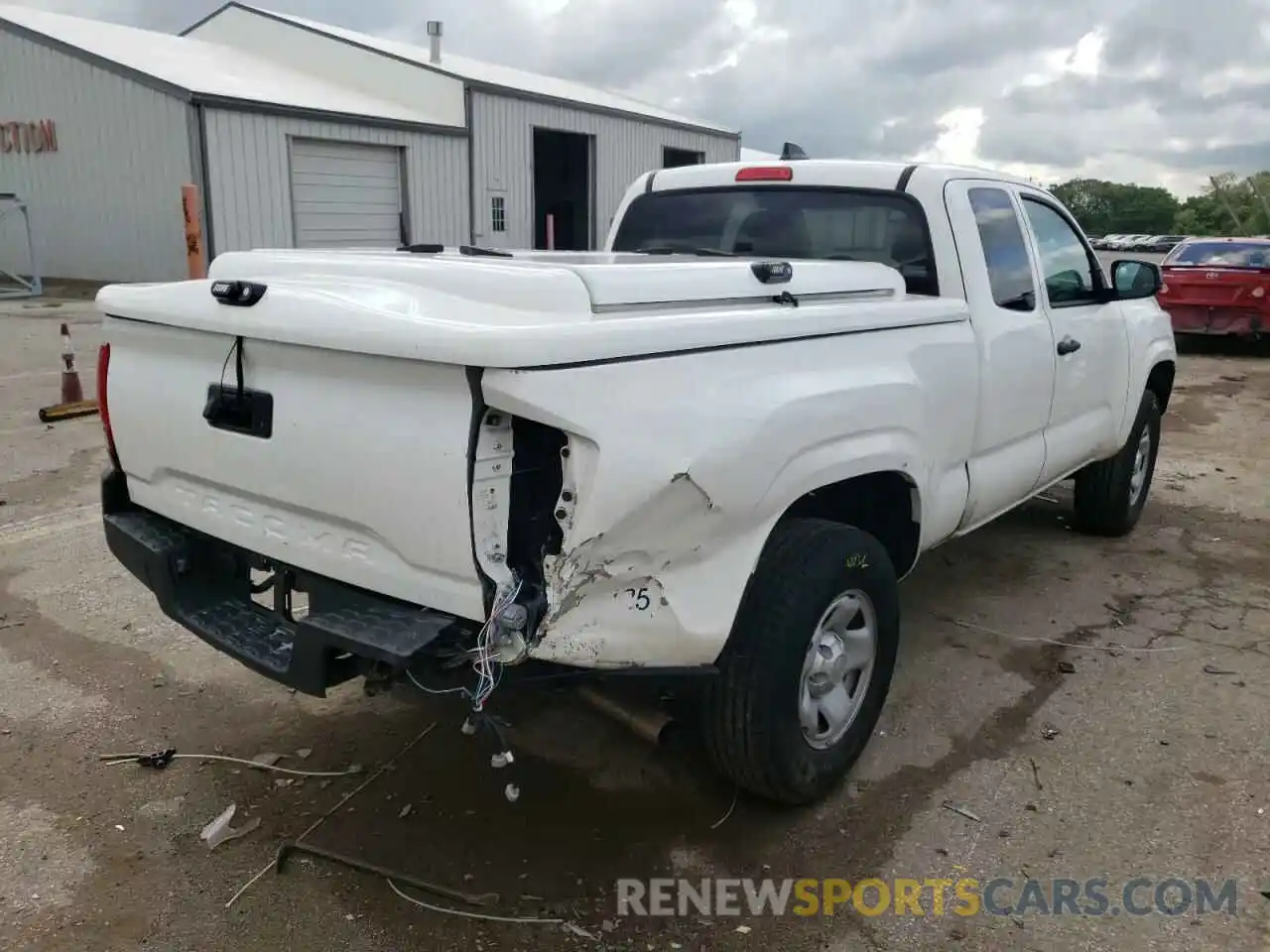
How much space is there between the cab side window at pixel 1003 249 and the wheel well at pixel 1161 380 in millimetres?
1962

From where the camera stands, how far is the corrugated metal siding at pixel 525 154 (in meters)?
20.5

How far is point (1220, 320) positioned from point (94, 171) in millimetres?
18037

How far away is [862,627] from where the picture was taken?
130 inches

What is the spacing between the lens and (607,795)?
332 cm

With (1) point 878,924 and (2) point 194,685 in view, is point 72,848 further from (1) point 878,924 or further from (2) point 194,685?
(1) point 878,924

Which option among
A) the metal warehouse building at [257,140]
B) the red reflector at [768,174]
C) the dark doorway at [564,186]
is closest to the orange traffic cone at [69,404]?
the red reflector at [768,174]

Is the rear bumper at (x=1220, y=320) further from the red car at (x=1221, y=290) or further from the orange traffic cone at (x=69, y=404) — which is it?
the orange traffic cone at (x=69, y=404)

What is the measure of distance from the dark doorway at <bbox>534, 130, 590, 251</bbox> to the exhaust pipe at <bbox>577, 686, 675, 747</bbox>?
21141 mm

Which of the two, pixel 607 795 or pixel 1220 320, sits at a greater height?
pixel 1220 320

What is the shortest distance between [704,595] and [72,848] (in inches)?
77.7

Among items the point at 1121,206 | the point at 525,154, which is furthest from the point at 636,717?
the point at 1121,206

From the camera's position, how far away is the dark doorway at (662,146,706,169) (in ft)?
83.7

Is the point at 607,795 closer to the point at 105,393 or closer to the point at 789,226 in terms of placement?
the point at 105,393

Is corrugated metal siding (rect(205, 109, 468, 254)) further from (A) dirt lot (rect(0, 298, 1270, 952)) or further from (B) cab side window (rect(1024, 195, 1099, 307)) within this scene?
(B) cab side window (rect(1024, 195, 1099, 307))
